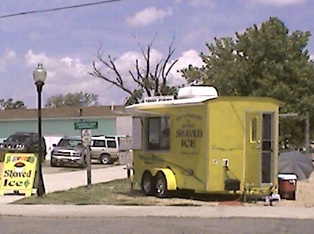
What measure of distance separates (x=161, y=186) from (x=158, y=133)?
5.74 feet

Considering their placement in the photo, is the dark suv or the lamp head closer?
the lamp head

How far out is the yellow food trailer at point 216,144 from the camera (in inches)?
759

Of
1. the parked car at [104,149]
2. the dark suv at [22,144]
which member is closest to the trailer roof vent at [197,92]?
the dark suv at [22,144]

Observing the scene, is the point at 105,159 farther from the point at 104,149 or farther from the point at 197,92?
the point at 197,92

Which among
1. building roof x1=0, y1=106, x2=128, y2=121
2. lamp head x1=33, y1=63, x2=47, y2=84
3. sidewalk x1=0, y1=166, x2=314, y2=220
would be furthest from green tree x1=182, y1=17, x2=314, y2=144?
building roof x1=0, y1=106, x2=128, y2=121

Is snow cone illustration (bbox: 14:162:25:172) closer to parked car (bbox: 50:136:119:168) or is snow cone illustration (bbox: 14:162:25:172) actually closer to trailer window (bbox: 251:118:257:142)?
trailer window (bbox: 251:118:257:142)

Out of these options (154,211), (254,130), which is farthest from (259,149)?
(154,211)

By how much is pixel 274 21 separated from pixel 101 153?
1582cm

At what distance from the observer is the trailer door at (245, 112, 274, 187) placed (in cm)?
1972

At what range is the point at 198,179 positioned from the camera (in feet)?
64.2

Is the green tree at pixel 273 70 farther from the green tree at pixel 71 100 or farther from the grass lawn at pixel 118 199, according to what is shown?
the green tree at pixel 71 100

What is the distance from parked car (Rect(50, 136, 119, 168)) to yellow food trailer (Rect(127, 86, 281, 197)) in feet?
60.8

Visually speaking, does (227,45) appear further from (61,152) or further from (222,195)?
(222,195)

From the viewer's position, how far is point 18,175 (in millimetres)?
22266
